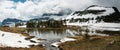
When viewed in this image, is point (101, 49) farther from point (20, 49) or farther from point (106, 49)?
point (20, 49)

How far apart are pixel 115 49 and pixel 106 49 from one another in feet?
6.96

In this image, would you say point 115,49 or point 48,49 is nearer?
point 115,49

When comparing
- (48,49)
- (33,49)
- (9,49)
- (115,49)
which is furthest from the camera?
(48,49)

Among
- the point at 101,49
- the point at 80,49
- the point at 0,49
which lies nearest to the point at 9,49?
the point at 0,49

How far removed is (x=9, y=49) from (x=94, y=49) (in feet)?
58.0

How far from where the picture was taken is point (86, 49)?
181 feet

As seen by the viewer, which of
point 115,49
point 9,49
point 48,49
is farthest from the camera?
point 48,49

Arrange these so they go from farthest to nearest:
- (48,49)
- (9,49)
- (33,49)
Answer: (48,49) → (33,49) → (9,49)

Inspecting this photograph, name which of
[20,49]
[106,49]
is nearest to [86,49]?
[106,49]

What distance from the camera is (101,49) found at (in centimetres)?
5184

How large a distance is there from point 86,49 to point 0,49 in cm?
1801

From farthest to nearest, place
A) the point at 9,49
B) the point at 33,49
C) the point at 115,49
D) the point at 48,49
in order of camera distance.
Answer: the point at 48,49 → the point at 33,49 → the point at 9,49 → the point at 115,49

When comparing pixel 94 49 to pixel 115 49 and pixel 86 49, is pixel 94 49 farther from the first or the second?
pixel 115 49

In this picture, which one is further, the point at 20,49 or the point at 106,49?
the point at 20,49
